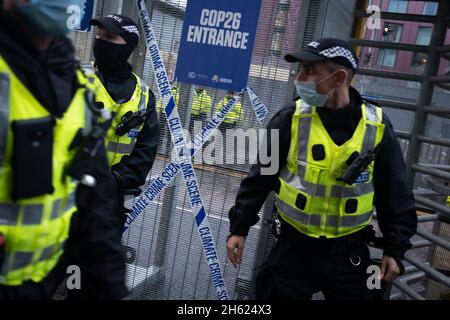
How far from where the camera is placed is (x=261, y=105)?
12.9 ft

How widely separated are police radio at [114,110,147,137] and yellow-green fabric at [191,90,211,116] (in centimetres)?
72

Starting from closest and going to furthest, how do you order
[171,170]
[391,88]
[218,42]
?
[218,42] < [171,170] < [391,88]

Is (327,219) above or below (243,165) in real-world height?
below

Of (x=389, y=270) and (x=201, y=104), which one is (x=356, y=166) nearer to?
(x=389, y=270)

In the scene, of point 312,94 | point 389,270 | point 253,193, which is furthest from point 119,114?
point 389,270

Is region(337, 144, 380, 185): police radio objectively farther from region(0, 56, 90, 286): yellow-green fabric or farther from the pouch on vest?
the pouch on vest

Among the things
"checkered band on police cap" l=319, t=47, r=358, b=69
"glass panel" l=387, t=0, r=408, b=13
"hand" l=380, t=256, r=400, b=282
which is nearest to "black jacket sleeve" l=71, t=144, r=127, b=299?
"checkered band on police cap" l=319, t=47, r=358, b=69

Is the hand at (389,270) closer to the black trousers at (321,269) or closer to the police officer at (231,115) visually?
the black trousers at (321,269)

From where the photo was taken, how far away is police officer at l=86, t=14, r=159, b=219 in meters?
3.43

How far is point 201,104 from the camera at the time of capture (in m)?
4.09

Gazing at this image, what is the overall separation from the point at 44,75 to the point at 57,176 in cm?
38

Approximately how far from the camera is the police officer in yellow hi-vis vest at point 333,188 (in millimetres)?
2857

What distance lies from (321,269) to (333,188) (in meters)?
0.50
